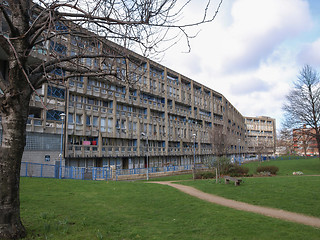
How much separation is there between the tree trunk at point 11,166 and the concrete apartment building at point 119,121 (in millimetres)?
3384

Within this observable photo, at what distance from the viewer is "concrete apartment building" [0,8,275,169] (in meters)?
26.8

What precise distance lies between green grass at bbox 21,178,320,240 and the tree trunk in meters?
0.50

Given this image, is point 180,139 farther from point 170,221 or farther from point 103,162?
point 170,221

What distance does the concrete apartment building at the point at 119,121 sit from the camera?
26797 millimetres

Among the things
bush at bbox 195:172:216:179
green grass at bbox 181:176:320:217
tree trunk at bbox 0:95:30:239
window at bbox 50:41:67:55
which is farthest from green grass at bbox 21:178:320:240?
bush at bbox 195:172:216:179

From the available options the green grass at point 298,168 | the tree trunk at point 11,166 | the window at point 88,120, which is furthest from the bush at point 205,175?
the tree trunk at point 11,166

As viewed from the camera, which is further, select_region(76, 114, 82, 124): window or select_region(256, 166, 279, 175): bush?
select_region(76, 114, 82, 124): window

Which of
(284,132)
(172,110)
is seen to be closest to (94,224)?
(284,132)

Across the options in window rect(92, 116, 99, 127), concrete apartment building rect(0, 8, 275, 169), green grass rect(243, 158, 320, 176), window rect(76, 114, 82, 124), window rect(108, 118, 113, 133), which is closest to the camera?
concrete apartment building rect(0, 8, 275, 169)

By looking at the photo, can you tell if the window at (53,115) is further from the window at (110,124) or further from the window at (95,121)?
the window at (110,124)

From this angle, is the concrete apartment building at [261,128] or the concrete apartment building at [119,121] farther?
the concrete apartment building at [261,128]

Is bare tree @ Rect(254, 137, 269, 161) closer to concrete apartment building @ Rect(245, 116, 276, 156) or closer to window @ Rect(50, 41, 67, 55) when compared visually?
concrete apartment building @ Rect(245, 116, 276, 156)

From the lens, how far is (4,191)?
5.34 metres

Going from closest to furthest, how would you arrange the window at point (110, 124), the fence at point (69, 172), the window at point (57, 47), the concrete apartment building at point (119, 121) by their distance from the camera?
the window at point (57, 47) < the fence at point (69, 172) < the concrete apartment building at point (119, 121) < the window at point (110, 124)
